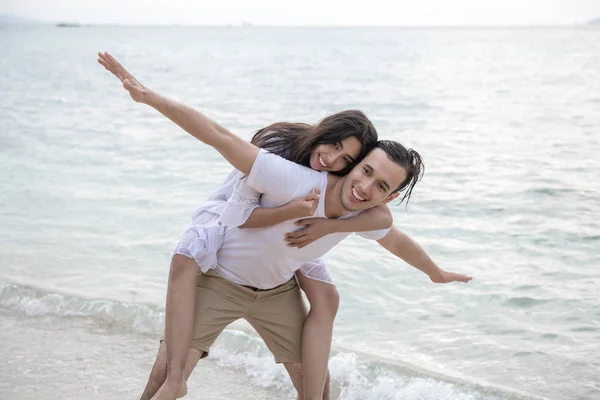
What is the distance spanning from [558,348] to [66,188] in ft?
22.3

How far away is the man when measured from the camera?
3105 millimetres

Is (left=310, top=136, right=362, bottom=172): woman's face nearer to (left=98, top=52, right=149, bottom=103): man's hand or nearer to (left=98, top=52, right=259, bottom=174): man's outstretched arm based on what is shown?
(left=98, top=52, right=259, bottom=174): man's outstretched arm

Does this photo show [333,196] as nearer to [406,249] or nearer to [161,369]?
[406,249]

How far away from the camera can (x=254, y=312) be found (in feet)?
11.9

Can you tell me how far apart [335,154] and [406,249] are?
78 cm

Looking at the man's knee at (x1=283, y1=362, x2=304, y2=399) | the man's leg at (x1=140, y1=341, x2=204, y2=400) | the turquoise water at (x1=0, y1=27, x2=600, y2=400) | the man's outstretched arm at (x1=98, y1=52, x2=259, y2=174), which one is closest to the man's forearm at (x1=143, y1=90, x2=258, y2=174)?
the man's outstretched arm at (x1=98, y1=52, x2=259, y2=174)

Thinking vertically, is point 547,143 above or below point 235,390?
above

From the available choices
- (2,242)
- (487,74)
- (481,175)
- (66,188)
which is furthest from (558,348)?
(487,74)

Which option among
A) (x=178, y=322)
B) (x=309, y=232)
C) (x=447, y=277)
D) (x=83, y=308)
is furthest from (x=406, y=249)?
(x=83, y=308)

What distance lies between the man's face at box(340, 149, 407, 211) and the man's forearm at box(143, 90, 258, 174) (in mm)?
462

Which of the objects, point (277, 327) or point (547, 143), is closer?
point (277, 327)

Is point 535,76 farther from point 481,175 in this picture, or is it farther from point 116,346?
point 116,346

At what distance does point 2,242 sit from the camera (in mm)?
7887

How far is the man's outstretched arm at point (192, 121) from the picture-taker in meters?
2.96
